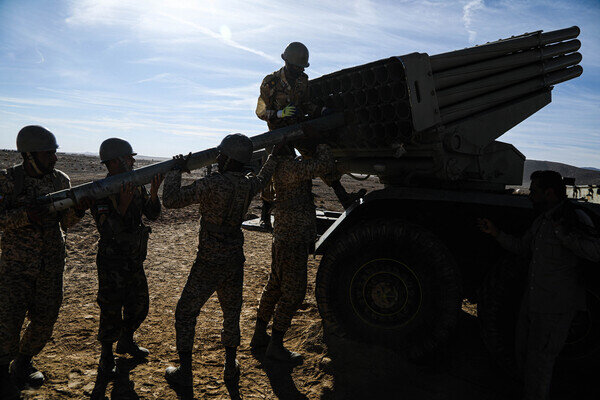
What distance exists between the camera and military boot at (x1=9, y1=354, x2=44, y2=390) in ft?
10.4

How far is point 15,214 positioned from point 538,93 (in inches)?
214

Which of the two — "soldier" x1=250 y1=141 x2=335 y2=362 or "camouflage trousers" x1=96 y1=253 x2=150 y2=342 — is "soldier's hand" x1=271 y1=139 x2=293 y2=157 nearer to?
"soldier" x1=250 y1=141 x2=335 y2=362

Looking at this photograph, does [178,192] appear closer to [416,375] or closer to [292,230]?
[292,230]

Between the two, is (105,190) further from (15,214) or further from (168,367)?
(168,367)

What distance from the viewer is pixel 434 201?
3686 millimetres

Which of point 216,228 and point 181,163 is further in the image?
point 181,163

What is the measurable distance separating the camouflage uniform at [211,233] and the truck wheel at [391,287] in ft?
3.48

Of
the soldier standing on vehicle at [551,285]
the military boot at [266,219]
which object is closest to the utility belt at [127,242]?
the military boot at [266,219]

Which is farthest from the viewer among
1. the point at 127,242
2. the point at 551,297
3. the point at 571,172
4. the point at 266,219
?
the point at 571,172

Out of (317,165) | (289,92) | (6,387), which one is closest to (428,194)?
(317,165)

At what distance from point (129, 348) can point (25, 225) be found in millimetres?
1489

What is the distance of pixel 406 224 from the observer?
144 inches

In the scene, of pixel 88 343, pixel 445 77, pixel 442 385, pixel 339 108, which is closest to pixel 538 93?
pixel 445 77

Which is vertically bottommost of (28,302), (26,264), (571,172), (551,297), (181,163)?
(28,302)
